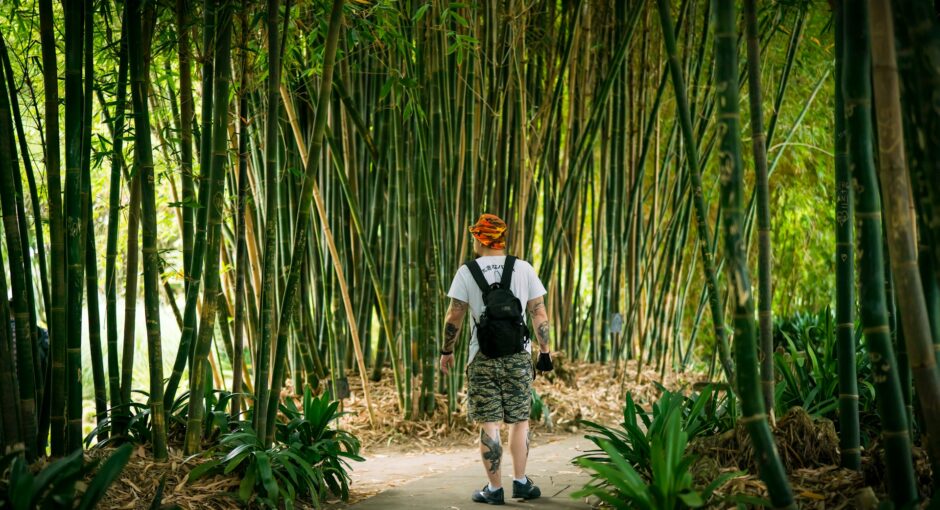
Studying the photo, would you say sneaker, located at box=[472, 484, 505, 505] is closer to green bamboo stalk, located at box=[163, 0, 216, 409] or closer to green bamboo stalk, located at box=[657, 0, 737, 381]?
green bamboo stalk, located at box=[657, 0, 737, 381]

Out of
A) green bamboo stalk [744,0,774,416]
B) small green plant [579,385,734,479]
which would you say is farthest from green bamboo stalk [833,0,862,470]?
small green plant [579,385,734,479]

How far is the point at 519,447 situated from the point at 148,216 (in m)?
1.28

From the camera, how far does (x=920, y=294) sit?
4.66 ft

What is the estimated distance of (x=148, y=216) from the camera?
2.28m

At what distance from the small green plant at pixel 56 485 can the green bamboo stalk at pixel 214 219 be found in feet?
2.01

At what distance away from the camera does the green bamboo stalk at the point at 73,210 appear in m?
2.06

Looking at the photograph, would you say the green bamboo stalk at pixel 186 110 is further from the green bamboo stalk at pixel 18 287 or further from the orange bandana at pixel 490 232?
the orange bandana at pixel 490 232

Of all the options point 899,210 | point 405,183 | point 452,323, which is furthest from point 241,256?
point 899,210

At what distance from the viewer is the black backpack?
98.0 inches

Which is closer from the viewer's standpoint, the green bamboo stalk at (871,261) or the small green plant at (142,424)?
the green bamboo stalk at (871,261)

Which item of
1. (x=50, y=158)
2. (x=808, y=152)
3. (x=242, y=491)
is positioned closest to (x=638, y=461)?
(x=242, y=491)

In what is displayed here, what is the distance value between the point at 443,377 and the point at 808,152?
10.6 feet

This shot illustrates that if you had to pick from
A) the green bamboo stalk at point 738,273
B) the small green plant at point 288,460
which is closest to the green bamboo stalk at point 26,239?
the small green plant at point 288,460

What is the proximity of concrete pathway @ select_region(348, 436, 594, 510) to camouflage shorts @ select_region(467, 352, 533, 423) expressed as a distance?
259 millimetres
